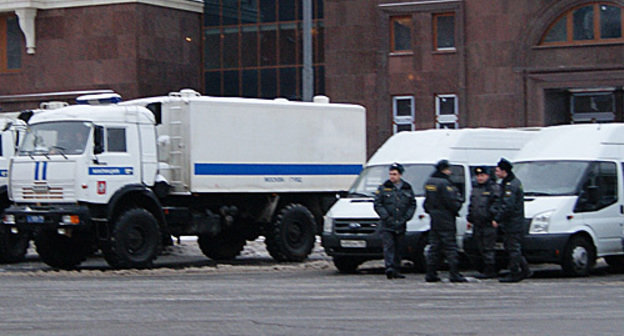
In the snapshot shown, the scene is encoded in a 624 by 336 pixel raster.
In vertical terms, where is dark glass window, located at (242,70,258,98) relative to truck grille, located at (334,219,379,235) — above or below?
above

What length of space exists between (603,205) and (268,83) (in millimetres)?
25389

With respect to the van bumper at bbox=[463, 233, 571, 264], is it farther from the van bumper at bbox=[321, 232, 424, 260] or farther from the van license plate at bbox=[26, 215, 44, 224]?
the van license plate at bbox=[26, 215, 44, 224]

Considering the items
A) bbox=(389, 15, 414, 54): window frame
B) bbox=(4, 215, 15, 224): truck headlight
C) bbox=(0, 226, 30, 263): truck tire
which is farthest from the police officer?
bbox=(389, 15, 414, 54): window frame

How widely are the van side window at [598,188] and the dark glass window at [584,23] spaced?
52.9ft

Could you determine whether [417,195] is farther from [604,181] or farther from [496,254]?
[604,181]

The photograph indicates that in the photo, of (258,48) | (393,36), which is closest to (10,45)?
(258,48)

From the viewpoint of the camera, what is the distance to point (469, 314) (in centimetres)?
1227

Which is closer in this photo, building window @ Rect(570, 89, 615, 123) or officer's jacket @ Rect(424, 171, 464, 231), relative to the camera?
officer's jacket @ Rect(424, 171, 464, 231)

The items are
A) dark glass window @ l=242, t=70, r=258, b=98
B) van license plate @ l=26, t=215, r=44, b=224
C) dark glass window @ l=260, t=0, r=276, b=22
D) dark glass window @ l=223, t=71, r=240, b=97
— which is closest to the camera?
van license plate @ l=26, t=215, r=44, b=224

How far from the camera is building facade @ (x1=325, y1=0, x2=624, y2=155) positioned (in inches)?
1351

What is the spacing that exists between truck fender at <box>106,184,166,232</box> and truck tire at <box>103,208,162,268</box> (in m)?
0.22

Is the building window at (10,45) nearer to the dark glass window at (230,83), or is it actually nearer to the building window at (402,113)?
the dark glass window at (230,83)

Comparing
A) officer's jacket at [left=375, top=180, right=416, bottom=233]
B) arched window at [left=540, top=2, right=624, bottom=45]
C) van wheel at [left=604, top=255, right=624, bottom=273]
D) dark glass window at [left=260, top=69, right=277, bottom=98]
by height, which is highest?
arched window at [left=540, top=2, right=624, bottom=45]

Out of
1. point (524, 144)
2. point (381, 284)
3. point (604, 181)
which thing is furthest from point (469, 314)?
point (524, 144)
